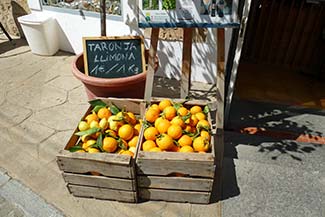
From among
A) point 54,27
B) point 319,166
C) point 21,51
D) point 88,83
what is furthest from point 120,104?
point 21,51

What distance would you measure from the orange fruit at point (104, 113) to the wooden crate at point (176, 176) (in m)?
0.56

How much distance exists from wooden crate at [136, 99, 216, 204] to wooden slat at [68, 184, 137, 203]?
0.10 meters

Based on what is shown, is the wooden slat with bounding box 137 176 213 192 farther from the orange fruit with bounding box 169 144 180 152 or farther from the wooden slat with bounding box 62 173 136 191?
the orange fruit with bounding box 169 144 180 152

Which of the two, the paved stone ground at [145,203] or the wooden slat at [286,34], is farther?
the wooden slat at [286,34]

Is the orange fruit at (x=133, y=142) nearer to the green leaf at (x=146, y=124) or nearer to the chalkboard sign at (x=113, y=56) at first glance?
the green leaf at (x=146, y=124)

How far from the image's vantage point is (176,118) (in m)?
2.10

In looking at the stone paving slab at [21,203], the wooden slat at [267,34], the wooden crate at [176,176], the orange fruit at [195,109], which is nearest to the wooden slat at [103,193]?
the wooden crate at [176,176]

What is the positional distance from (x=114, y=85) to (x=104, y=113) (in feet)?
1.66

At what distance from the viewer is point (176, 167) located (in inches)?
73.9

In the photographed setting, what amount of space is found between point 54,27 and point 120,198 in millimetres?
→ 3955

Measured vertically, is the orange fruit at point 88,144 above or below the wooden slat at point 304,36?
below

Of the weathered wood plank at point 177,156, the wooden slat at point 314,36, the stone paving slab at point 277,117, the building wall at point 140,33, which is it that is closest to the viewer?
the weathered wood plank at point 177,156

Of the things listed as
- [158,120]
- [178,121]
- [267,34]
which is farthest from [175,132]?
[267,34]

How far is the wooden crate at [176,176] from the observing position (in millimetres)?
1845
